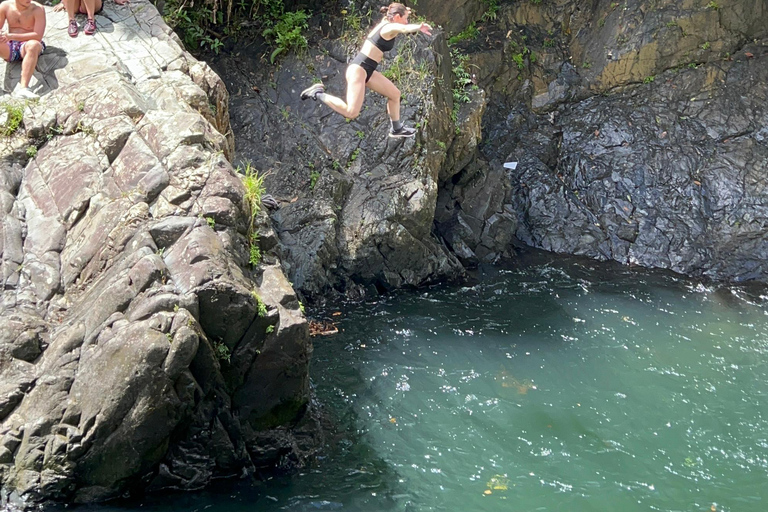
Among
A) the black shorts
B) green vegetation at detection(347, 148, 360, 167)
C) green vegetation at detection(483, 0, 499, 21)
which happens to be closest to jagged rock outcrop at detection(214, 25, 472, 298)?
green vegetation at detection(347, 148, 360, 167)

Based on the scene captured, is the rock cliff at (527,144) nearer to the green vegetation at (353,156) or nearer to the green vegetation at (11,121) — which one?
A: the green vegetation at (353,156)

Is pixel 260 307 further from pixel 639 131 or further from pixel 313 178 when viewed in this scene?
pixel 639 131

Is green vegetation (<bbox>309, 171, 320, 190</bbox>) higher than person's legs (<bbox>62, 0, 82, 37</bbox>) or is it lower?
lower

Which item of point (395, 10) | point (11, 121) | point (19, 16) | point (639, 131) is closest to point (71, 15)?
point (19, 16)

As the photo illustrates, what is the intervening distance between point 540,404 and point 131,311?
16.2 ft

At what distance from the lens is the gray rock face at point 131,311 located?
5.58m

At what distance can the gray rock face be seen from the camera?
5582mm

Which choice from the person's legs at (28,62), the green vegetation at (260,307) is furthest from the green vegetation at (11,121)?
the green vegetation at (260,307)

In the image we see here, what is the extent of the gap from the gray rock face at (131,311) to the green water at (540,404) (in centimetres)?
71

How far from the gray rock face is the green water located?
0.71 metres

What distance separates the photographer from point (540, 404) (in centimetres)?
809

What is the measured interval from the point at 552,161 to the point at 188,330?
10742mm

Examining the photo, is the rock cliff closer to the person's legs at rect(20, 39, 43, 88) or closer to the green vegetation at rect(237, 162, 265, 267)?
the green vegetation at rect(237, 162, 265, 267)

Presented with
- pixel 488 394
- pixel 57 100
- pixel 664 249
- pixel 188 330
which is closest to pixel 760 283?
pixel 664 249
